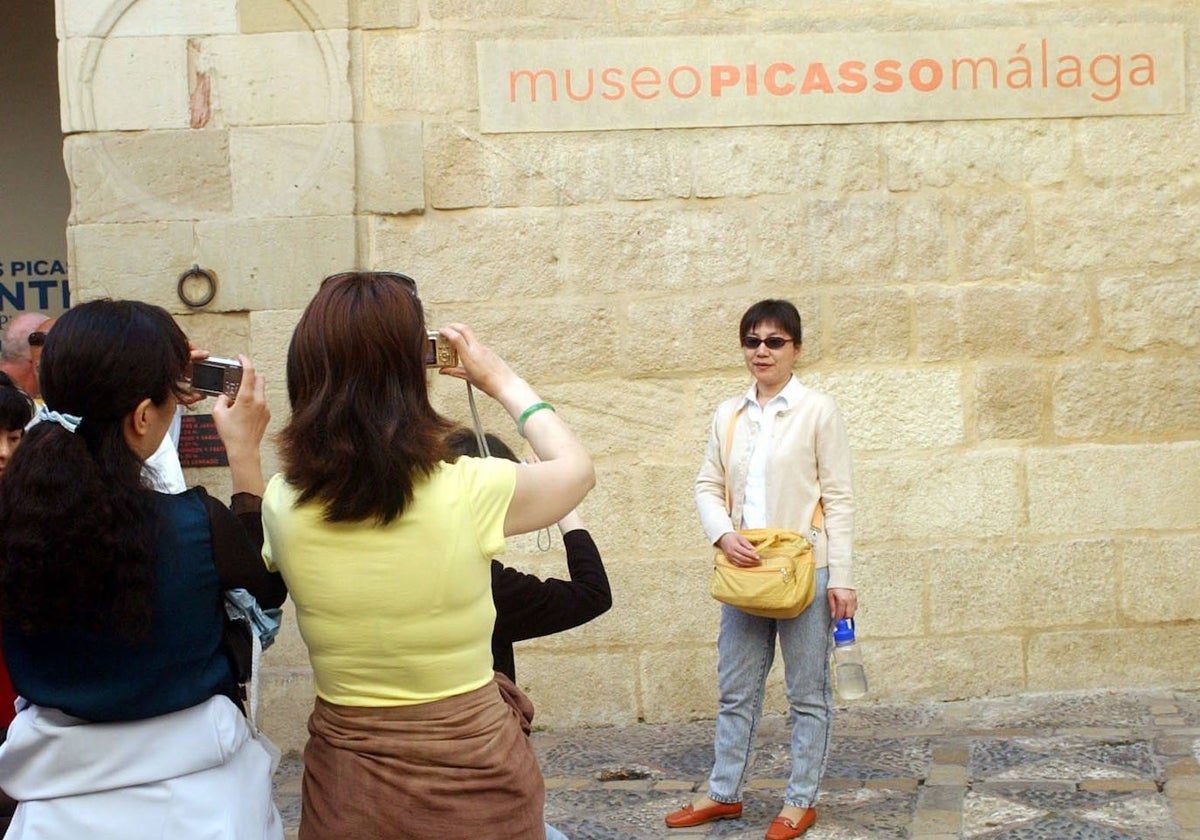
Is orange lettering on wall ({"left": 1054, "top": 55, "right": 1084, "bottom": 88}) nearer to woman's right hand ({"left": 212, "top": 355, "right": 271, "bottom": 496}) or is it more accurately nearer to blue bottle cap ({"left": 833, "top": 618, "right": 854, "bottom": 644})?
blue bottle cap ({"left": 833, "top": 618, "right": 854, "bottom": 644})

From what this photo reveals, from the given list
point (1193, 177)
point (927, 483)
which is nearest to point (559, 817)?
point (927, 483)

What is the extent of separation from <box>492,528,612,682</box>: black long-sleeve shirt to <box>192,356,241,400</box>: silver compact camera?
Answer: 2.23 ft

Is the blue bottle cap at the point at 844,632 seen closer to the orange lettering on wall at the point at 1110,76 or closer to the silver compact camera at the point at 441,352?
the silver compact camera at the point at 441,352

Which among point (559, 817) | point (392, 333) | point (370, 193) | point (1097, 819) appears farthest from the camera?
point (370, 193)

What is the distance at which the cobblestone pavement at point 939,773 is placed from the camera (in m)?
4.38

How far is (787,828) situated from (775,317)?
5.14 ft

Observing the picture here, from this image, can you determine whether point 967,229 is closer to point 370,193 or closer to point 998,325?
point 998,325

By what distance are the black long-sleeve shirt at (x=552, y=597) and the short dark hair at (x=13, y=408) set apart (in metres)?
1.14

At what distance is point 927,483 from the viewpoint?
19.5ft

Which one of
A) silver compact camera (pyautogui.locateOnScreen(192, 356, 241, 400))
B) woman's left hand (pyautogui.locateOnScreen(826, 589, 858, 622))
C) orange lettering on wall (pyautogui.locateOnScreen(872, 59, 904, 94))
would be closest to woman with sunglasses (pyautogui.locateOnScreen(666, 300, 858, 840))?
woman's left hand (pyautogui.locateOnScreen(826, 589, 858, 622))

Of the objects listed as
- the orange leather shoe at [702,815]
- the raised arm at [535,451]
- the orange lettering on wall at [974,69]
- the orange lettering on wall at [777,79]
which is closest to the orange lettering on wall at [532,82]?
the orange lettering on wall at [777,79]

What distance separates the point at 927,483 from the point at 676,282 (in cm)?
132

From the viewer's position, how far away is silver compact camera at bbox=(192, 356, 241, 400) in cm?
248

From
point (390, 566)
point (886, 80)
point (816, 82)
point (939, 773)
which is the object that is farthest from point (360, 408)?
point (886, 80)
